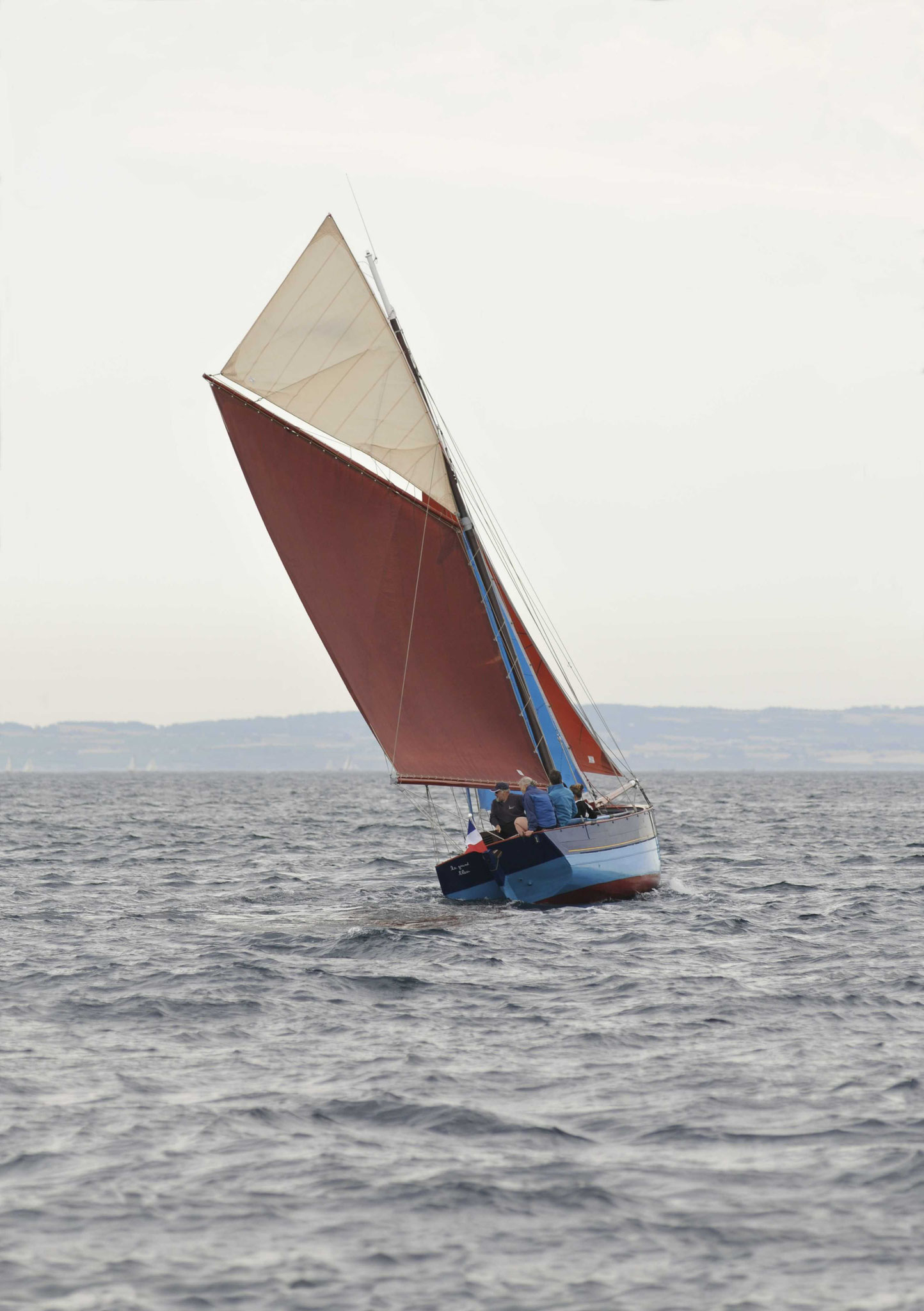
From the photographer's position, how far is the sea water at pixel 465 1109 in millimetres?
8406

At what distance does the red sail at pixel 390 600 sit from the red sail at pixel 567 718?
1872 mm

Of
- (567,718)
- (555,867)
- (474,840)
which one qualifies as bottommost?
(555,867)

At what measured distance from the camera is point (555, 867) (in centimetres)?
2498

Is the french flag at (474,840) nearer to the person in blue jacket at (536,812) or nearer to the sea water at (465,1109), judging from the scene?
the person in blue jacket at (536,812)

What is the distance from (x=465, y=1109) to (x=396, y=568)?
15.8 metres

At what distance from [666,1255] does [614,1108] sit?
3.00 metres

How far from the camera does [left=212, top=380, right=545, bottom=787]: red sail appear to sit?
25.9 metres

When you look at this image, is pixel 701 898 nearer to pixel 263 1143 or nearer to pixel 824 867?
pixel 824 867

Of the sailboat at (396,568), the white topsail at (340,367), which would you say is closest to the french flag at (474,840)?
the sailboat at (396,568)

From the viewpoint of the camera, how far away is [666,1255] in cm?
862

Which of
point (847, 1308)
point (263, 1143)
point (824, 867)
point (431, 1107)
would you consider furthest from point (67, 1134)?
point (824, 867)

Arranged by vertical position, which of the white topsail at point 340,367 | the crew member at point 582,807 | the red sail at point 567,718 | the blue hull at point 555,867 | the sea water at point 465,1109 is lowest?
the sea water at point 465,1109

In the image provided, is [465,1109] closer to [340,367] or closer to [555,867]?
[555,867]

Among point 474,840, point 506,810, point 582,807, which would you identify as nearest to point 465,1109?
point 506,810
